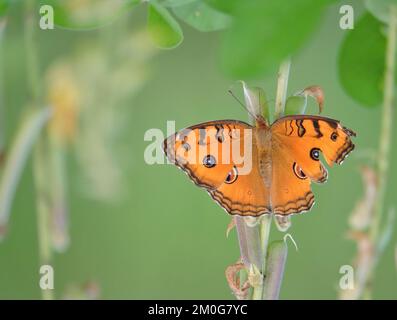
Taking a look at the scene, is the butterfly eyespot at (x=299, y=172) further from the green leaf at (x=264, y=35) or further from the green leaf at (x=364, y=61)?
the green leaf at (x=264, y=35)

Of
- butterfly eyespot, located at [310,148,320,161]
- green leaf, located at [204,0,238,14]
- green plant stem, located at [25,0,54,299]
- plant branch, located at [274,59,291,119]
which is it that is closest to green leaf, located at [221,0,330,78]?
green leaf, located at [204,0,238,14]

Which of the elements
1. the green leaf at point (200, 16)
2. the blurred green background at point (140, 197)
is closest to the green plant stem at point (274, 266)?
the green leaf at point (200, 16)

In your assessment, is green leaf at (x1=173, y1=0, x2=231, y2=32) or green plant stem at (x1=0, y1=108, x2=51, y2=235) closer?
green leaf at (x1=173, y1=0, x2=231, y2=32)

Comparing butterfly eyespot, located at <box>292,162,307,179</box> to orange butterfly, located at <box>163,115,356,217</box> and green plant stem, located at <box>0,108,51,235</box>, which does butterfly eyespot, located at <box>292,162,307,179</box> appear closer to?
orange butterfly, located at <box>163,115,356,217</box>

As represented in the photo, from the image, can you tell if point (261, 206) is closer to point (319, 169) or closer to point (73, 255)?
point (319, 169)
